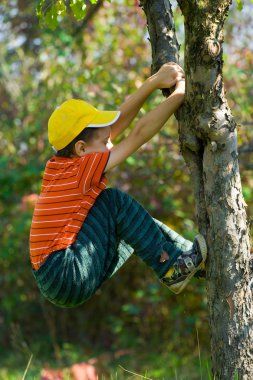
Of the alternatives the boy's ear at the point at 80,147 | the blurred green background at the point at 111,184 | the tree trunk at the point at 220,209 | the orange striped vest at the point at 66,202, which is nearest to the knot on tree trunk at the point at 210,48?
the tree trunk at the point at 220,209

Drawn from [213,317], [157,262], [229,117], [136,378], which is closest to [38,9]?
[229,117]

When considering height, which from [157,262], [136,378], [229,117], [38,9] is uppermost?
[38,9]

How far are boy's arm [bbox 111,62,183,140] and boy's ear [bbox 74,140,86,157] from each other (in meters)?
0.36

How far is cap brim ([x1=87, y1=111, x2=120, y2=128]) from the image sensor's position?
3170mm

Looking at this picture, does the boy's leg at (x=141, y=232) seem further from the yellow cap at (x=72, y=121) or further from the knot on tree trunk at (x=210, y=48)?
the knot on tree trunk at (x=210, y=48)

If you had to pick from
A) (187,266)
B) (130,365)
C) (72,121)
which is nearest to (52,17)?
(72,121)

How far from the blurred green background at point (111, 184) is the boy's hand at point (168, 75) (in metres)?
2.13

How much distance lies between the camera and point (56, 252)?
3.04 m

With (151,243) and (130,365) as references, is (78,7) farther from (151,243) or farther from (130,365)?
(130,365)

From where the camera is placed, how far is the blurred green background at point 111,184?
5.75m

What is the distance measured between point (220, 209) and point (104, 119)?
2.44 feet

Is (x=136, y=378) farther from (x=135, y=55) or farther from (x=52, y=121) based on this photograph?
(x=135, y=55)

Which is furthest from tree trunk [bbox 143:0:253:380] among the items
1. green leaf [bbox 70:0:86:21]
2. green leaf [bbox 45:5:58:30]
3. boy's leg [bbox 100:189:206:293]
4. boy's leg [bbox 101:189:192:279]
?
green leaf [bbox 45:5:58:30]

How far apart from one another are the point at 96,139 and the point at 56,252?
549 millimetres
